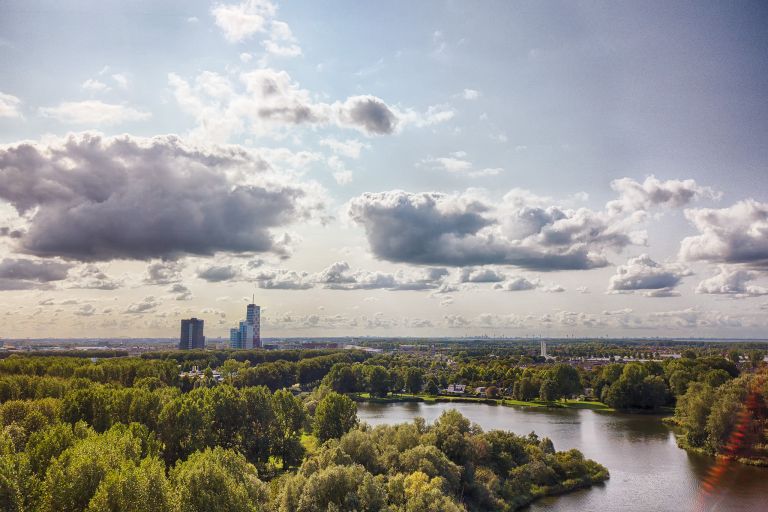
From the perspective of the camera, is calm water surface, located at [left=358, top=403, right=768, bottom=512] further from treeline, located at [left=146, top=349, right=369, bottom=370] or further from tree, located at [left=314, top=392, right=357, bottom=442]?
treeline, located at [left=146, top=349, right=369, bottom=370]

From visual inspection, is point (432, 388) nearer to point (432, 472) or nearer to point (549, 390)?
point (549, 390)

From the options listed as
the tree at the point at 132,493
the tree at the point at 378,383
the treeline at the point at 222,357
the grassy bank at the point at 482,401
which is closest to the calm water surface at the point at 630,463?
the grassy bank at the point at 482,401

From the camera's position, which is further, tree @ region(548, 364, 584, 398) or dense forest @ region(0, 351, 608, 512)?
tree @ region(548, 364, 584, 398)

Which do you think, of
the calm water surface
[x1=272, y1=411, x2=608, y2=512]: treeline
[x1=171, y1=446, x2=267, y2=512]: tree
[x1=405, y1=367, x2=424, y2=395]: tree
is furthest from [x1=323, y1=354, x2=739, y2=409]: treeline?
[x1=171, y1=446, x2=267, y2=512]: tree

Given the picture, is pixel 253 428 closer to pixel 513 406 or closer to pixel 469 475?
pixel 469 475

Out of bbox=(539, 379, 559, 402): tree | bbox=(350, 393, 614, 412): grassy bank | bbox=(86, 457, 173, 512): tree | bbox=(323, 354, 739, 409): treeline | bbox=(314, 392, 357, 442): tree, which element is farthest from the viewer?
bbox=(539, 379, 559, 402): tree

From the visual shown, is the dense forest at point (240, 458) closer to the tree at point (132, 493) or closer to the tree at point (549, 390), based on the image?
the tree at point (132, 493)

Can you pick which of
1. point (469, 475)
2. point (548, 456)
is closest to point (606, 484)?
point (548, 456)
